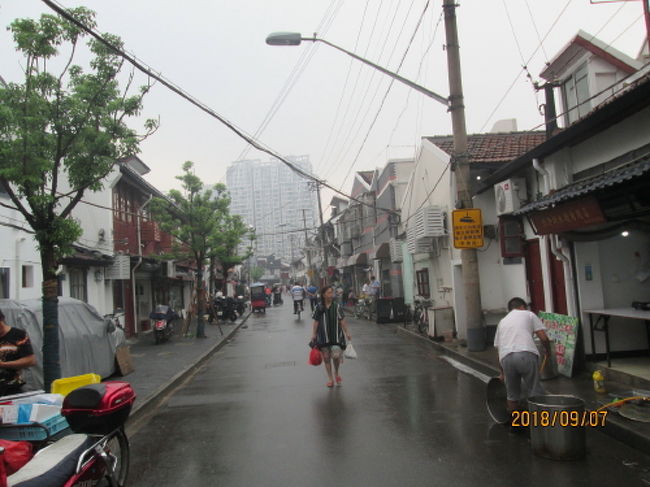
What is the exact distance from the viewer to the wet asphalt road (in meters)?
4.78

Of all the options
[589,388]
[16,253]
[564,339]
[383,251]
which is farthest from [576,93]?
[383,251]

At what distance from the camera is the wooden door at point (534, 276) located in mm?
10781

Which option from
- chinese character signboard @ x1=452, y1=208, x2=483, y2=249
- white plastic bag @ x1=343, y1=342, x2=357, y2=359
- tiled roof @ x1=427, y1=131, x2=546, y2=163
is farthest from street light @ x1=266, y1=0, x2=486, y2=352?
white plastic bag @ x1=343, y1=342, x2=357, y2=359

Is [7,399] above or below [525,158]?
below

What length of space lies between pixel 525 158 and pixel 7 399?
28.5 feet

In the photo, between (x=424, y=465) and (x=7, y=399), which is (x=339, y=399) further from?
(x=7, y=399)

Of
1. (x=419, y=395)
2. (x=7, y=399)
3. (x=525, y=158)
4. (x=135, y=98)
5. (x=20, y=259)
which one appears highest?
(x=135, y=98)

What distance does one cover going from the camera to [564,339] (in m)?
8.76

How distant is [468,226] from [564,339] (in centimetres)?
315

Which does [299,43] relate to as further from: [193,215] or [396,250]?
[396,250]

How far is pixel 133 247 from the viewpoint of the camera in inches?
809

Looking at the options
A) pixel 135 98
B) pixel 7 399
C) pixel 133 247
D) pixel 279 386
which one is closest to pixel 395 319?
pixel 133 247

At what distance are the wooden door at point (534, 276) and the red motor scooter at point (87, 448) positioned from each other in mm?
8669
